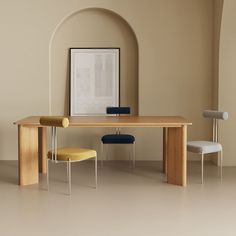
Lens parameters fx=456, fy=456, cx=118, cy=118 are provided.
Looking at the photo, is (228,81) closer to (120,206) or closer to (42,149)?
(42,149)

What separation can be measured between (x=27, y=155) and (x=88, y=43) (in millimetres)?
2347

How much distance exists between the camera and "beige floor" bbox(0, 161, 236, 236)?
3570 mm

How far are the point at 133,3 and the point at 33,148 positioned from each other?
274 cm

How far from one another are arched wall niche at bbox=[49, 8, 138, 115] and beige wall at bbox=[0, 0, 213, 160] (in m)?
0.17

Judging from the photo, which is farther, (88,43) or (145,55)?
(88,43)

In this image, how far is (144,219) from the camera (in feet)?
12.5

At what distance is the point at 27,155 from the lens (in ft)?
17.0

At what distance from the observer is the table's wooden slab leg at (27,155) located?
16.8 ft

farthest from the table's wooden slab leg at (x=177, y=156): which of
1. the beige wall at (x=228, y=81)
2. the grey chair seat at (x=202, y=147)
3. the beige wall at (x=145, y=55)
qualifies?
the beige wall at (x=145, y=55)

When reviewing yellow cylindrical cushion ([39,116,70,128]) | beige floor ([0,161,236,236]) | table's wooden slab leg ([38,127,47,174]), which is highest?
yellow cylindrical cushion ([39,116,70,128])

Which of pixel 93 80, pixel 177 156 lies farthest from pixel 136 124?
pixel 93 80

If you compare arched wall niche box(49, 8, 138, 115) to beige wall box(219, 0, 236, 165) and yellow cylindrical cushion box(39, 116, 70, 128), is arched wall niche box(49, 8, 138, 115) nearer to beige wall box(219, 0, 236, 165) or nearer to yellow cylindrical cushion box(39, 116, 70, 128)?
beige wall box(219, 0, 236, 165)

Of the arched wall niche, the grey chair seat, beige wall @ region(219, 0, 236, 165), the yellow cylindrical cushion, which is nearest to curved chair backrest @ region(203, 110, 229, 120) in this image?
the grey chair seat

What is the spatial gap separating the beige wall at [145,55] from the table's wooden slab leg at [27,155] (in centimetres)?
158
